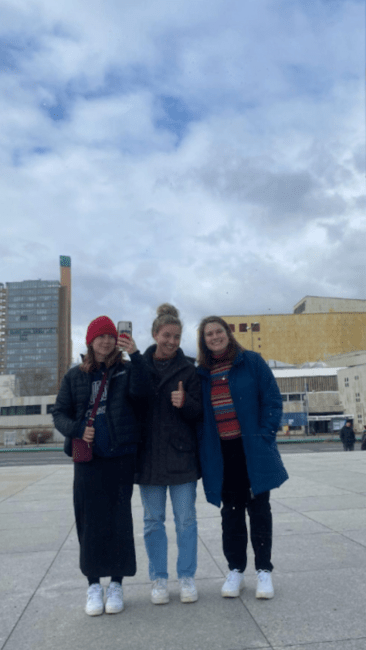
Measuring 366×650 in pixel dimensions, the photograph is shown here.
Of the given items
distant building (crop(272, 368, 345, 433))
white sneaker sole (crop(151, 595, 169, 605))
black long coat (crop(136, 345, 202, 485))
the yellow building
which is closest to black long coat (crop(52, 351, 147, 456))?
black long coat (crop(136, 345, 202, 485))

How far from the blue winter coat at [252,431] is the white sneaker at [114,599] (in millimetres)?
733

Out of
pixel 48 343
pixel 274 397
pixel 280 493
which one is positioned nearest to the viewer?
pixel 274 397

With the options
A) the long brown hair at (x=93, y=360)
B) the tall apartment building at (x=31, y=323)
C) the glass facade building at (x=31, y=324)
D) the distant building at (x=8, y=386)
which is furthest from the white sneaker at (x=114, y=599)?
the glass facade building at (x=31, y=324)

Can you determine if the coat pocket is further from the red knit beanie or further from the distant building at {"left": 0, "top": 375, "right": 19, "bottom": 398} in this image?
the distant building at {"left": 0, "top": 375, "right": 19, "bottom": 398}

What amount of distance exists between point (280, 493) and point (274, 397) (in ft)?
14.0

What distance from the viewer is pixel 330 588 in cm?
300

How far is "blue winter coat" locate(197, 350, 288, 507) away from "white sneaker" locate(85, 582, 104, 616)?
2.70ft

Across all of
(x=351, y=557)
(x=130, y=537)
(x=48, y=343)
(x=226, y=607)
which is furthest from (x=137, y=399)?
(x=48, y=343)

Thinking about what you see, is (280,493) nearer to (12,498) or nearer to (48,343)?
Answer: (12,498)

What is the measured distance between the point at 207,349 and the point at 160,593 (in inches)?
59.0

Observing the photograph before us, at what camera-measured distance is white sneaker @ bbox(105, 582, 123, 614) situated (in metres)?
2.79

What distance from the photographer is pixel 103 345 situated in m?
3.16

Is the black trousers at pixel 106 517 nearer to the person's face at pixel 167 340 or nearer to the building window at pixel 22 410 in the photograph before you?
the person's face at pixel 167 340

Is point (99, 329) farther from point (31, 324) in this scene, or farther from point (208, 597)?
point (31, 324)
